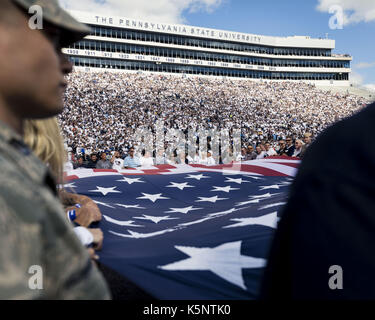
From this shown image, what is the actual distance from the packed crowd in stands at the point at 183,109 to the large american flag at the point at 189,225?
8636mm

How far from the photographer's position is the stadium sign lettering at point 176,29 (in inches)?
1608

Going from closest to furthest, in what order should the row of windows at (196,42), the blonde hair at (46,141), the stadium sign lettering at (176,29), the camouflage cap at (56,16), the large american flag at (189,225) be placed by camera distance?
the camouflage cap at (56,16), the blonde hair at (46,141), the large american flag at (189,225), the stadium sign lettering at (176,29), the row of windows at (196,42)

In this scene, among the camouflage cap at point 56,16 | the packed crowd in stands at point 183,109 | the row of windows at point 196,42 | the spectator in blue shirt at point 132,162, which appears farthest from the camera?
the row of windows at point 196,42

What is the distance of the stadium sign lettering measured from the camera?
40.8 metres

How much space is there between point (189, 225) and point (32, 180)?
269 cm

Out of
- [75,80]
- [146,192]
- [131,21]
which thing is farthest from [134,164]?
[131,21]

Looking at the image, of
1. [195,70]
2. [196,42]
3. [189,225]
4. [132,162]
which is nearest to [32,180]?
[189,225]

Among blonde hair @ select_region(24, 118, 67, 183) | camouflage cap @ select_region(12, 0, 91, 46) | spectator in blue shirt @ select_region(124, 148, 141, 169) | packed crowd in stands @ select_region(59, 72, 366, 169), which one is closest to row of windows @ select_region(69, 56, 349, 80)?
packed crowd in stands @ select_region(59, 72, 366, 169)

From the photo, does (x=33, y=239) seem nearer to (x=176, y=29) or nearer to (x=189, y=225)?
(x=189, y=225)

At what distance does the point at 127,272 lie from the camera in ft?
6.81

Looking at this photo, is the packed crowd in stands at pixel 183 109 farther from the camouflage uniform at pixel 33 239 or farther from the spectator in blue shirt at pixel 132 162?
the camouflage uniform at pixel 33 239

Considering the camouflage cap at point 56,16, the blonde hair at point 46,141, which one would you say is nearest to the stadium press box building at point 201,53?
the blonde hair at point 46,141
